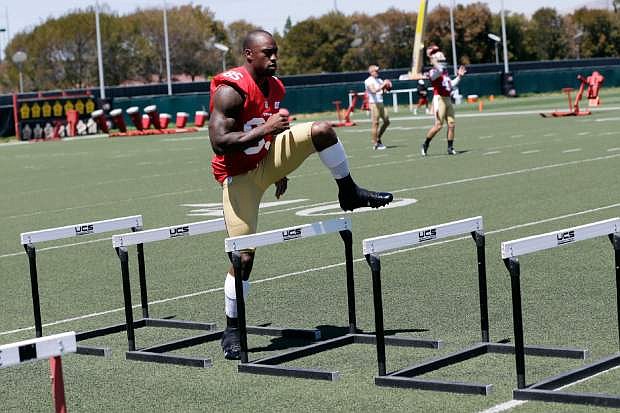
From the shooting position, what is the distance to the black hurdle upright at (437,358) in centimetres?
665

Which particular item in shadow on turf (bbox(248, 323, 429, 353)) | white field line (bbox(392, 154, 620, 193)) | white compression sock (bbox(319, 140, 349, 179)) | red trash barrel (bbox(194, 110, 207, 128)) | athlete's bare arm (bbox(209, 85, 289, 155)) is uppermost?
athlete's bare arm (bbox(209, 85, 289, 155))

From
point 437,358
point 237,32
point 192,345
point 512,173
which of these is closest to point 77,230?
point 192,345

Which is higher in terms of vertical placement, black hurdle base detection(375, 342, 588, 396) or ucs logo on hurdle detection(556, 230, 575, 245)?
ucs logo on hurdle detection(556, 230, 575, 245)

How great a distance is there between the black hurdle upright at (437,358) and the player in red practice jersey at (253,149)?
2.14ft

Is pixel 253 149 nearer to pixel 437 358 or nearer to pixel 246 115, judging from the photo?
pixel 246 115

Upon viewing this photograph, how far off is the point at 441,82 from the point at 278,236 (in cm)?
1572

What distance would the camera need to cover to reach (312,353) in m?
7.75

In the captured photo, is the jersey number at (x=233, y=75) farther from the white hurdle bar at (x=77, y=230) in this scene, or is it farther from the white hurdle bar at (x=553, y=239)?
the white hurdle bar at (x=553, y=239)

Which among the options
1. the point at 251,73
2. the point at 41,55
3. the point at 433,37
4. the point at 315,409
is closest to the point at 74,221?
the point at 251,73

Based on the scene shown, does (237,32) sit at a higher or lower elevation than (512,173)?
higher

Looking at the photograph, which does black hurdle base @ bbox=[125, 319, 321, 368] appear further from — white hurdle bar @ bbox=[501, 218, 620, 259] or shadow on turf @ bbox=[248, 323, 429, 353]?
white hurdle bar @ bbox=[501, 218, 620, 259]

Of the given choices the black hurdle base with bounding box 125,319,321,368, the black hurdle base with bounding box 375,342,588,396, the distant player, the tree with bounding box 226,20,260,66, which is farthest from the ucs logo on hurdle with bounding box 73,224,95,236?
the tree with bounding box 226,20,260,66

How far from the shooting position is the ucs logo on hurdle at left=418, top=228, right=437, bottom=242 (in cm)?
723

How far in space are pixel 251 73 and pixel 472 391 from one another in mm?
2531
